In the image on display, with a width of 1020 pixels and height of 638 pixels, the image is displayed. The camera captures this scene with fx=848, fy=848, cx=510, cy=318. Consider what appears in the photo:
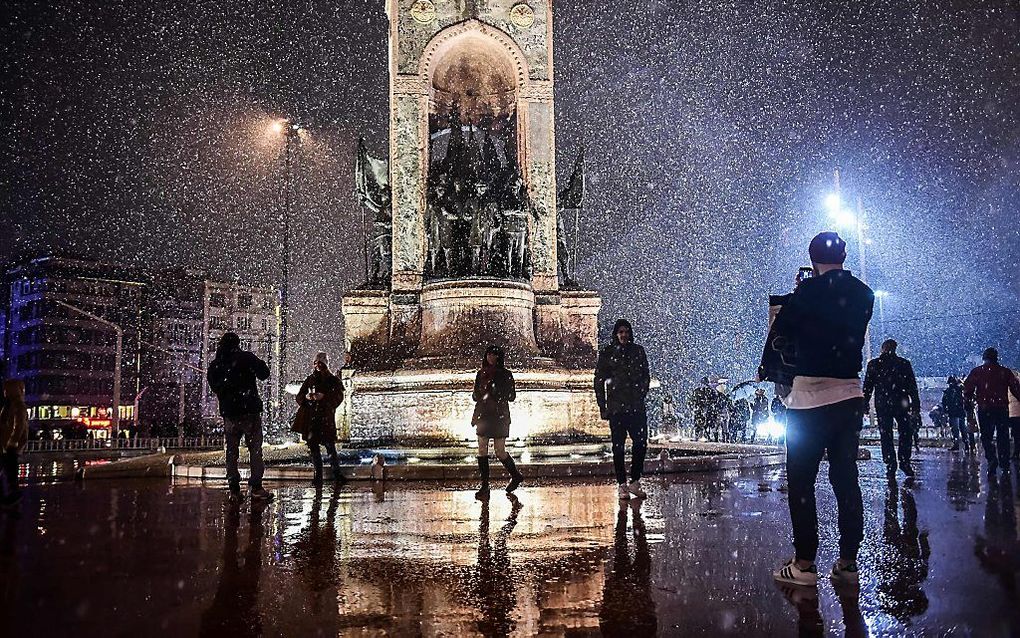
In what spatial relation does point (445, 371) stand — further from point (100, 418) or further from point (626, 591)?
point (100, 418)

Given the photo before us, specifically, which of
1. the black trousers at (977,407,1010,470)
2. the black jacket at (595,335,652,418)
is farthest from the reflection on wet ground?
the black trousers at (977,407,1010,470)

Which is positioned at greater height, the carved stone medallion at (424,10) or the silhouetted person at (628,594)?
the carved stone medallion at (424,10)

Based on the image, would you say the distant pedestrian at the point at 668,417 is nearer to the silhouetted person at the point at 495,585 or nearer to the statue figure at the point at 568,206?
the statue figure at the point at 568,206

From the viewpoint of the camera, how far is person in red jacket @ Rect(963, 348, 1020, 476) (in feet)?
38.2

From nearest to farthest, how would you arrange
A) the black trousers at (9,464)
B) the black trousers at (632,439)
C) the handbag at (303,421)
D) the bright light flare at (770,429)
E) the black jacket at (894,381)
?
the black trousers at (632,439), the black trousers at (9,464), the handbag at (303,421), the black jacket at (894,381), the bright light flare at (770,429)

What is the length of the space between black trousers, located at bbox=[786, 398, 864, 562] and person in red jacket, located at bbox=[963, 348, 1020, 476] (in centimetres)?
831

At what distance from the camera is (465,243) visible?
56.4 feet

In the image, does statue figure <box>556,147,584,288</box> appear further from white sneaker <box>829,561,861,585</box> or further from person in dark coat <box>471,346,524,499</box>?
white sneaker <box>829,561,861,585</box>

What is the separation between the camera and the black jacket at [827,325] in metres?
4.58

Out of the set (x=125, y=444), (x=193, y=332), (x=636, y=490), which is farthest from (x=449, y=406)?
(x=193, y=332)

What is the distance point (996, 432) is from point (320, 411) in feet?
30.8

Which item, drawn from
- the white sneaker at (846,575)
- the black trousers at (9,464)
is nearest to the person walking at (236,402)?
the black trousers at (9,464)

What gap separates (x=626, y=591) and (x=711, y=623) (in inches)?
26.3

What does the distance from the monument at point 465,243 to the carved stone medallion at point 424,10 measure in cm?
2
